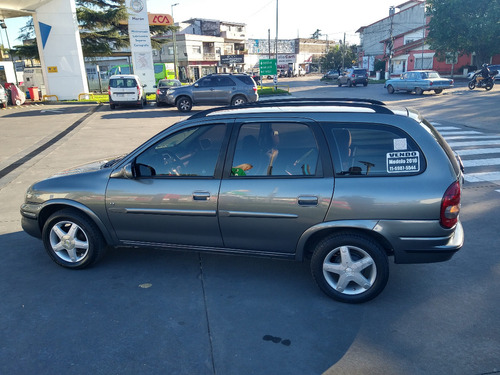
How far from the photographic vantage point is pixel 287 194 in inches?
137

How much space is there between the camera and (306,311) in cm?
348

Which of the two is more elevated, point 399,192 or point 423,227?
point 399,192

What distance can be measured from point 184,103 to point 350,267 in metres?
18.1

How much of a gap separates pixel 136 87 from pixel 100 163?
61.5 ft

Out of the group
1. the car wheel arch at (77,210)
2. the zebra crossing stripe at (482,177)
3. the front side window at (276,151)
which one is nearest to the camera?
the front side window at (276,151)

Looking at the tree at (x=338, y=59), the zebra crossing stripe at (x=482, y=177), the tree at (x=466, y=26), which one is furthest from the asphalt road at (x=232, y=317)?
the tree at (x=338, y=59)

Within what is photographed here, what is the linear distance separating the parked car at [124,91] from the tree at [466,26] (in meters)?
32.3

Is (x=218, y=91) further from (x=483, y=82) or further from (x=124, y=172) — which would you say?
(x=483, y=82)

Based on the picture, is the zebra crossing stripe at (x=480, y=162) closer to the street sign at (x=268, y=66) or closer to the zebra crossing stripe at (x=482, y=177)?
the zebra crossing stripe at (x=482, y=177)

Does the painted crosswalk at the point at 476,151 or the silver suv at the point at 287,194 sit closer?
the silver suv at the point at 287,194

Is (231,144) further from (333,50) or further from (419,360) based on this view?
(333,50)

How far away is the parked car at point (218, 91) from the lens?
20.1 m

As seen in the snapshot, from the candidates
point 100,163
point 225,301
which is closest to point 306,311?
point 225,301

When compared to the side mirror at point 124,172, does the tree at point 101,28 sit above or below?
above
